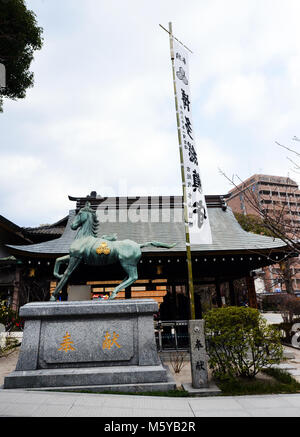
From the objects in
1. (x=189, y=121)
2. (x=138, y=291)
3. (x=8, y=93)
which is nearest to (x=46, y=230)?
(x=138, y=291)

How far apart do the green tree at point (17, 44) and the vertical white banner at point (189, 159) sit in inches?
160

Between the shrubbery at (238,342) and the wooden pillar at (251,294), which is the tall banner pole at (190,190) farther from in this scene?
the wooden pillar at (251,294)

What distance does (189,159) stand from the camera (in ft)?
22.6

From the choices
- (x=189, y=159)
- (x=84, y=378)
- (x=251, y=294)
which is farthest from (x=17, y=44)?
(x=251, y=294)

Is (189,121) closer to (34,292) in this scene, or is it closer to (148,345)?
(148,345)

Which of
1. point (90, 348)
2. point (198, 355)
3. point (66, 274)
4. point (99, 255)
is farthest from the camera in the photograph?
point (99, 255)

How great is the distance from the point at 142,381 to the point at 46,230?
17.2m

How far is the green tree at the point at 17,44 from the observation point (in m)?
6.96

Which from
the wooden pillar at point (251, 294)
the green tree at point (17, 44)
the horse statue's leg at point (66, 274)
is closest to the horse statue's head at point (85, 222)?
the horse statue's leg at point (66, 274)

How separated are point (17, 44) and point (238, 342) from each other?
9291 mm

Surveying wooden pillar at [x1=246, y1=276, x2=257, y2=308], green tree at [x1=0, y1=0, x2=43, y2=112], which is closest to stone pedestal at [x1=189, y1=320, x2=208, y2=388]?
wooden pillar at [x1=246, y1=276, x2=257, y2=308]

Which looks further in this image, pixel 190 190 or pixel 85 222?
pixel 85 222

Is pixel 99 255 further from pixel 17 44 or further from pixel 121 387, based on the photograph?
pixel 17 44

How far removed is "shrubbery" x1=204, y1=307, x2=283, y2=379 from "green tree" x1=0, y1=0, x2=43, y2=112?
331 inches
